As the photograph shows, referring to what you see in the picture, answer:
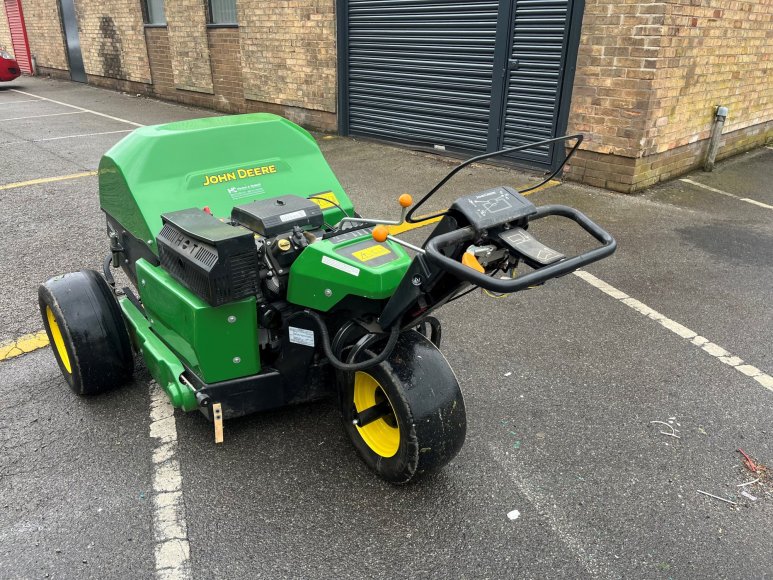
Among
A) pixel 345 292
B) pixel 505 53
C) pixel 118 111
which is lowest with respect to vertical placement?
pixel 118 111

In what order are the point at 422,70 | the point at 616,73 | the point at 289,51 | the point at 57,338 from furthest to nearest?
the point at 289,51 < the point at 422,70 < the point at 616,73 < the point at 57,338

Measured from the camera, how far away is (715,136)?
7945 millimetres

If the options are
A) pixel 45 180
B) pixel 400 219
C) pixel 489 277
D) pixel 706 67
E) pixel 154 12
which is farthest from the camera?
pixel 154 12

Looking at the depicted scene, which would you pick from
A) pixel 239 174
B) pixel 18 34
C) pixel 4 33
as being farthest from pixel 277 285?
pixel 4 33

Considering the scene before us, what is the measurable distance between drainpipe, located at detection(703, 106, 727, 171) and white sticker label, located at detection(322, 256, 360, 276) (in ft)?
23.3

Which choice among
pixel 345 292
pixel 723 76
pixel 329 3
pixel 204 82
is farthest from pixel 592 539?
pixel 204 82

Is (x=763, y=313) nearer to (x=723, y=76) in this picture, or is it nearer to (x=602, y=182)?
(x=602, y=182)

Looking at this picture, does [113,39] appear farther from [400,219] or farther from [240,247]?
[400,219]

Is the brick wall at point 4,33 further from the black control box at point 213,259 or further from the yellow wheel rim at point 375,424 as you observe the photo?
the yellow wheel rim at point 375,424

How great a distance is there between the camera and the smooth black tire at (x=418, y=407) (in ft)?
8.03

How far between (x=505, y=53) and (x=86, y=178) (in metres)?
5.48

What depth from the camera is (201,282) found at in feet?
8.23

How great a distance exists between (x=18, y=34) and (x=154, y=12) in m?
9.69

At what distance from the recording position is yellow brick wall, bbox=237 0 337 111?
984 centimetres
